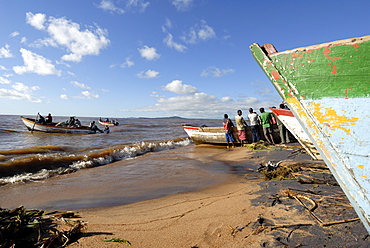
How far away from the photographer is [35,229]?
9.21 ft

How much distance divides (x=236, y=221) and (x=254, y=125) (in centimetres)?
880

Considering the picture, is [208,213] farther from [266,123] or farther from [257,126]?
[257,126]

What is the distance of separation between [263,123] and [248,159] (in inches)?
127

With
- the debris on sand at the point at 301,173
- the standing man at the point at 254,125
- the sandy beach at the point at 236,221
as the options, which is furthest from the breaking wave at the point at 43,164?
the debris on sand at the point at 301,173

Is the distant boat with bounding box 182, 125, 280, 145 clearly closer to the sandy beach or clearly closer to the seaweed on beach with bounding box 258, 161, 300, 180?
the seaweed on beach with bounding box 258, 161, 300, 180

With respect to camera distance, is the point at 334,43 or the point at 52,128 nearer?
the point at 334,43

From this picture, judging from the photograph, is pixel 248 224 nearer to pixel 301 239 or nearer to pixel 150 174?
pixel 301 239

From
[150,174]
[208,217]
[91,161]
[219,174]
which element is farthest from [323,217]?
[91,161]

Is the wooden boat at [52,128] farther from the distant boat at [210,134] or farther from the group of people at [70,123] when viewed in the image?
the distant boat at [210,134]

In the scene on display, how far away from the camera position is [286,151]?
8156 millimetres

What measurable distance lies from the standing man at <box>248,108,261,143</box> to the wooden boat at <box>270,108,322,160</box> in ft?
9.98

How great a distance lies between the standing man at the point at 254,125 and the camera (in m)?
10.8

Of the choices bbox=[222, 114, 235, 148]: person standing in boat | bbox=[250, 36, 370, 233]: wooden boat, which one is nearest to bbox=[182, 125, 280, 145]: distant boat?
bbox=[222, 114, 235, 148]: person standing in boat

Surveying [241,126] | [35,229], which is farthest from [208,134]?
[35,229]
